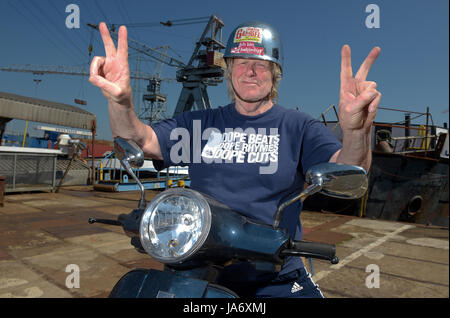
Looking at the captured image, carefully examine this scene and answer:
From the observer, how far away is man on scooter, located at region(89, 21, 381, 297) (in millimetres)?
1344

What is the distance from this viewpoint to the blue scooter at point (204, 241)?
103 centimetres

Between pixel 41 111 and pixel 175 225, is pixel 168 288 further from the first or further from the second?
pixel 41 111

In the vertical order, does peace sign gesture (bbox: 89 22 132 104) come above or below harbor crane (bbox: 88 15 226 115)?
below

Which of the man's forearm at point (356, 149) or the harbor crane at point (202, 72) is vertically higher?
the harbor crane at point (202, 72)

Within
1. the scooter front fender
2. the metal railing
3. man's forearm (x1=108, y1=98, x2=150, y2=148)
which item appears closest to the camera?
the scooter front fender

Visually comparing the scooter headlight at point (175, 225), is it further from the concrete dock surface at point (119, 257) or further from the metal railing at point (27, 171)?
the metal railing at point (27, 171)

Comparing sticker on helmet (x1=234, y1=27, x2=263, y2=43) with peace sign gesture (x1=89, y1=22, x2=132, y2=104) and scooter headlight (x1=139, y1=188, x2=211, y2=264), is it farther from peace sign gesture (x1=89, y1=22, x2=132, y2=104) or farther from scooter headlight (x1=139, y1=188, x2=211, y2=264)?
scooter headlight (x1=139, y1=188, x2=211, y2=264)

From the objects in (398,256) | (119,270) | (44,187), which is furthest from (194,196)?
(44,187)

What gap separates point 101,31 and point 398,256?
509cm

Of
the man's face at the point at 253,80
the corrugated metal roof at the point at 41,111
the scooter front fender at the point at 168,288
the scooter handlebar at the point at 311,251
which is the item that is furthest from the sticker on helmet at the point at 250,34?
the corrugated metal roof at the point at 41,111

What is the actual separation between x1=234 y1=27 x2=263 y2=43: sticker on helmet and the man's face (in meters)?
0.11

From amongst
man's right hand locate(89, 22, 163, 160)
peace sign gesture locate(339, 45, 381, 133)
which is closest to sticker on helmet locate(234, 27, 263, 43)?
peace sign gesture locate(339, 45, 381, 133)

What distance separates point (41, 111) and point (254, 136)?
25.0 m
